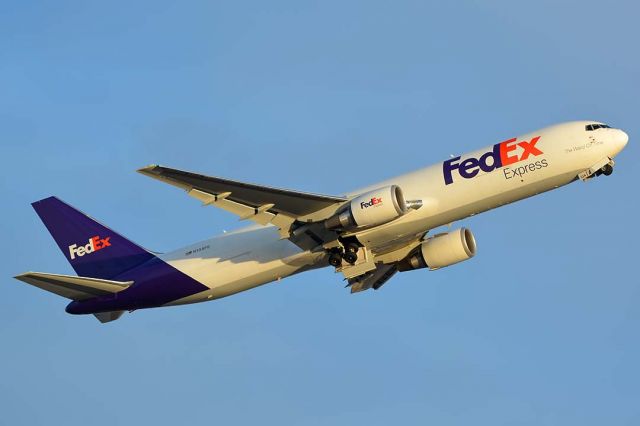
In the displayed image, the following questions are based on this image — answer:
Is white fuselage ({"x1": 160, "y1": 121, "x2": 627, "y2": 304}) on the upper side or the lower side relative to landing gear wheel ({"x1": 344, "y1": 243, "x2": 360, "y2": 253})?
upper

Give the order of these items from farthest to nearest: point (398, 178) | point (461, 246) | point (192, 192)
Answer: point (461, 246) → point (398, 178) → point (192, 192)

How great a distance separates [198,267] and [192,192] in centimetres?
666

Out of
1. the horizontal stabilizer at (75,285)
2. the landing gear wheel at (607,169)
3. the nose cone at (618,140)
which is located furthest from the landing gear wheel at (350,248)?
the nose cone at (618,140)

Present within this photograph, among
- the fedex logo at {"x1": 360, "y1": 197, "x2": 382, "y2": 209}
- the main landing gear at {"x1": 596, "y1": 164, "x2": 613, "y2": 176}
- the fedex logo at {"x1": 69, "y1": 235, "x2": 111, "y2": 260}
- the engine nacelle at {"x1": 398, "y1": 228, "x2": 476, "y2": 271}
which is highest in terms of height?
the fedex logo at {"x1": 69, "y1": 235, "x2": 111, "y2": 260}

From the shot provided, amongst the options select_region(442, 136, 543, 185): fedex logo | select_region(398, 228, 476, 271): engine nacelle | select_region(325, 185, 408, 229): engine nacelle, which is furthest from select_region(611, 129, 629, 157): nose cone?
select_region(325, 185, 408, 229): engine nacelle

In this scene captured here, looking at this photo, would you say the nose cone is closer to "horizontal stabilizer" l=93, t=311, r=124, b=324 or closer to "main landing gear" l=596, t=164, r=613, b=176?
"main landing gear" l=596, t=164, r=613, b=176

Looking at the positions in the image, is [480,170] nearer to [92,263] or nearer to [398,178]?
[398,178]

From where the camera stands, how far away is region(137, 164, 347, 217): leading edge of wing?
40.8 m

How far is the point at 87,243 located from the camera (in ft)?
169

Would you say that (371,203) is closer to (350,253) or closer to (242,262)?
(350,253)

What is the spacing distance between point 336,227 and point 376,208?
7.14ft

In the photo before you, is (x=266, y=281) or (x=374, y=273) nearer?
(x=266, y=281)

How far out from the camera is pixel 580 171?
4459 centimetres

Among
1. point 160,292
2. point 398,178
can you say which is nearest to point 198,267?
point 160,292
